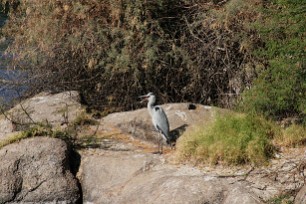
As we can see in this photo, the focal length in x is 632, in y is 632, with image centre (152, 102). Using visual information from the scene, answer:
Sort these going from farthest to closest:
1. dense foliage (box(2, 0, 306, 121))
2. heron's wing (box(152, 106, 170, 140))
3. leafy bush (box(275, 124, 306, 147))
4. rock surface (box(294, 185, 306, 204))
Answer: dense foliage (box(2, 0, 306, 121)) → heron's wing (box(152, 106, 170, 140)) → leafy bush (box(275, 124, 306, 147)) → rock surface (box(294, 185, 306, 204))

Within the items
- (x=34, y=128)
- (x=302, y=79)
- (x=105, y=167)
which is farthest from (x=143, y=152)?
(x=302, y=79)

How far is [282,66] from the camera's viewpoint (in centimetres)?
749

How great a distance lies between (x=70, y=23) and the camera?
9.38 meters

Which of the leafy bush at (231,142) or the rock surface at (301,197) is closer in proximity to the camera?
the rock surface at (301,197)

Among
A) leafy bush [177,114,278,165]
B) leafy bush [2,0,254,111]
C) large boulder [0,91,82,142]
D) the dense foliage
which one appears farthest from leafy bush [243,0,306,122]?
large boulder [0,91,82,142]

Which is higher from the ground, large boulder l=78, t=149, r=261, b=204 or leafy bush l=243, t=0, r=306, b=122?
leafy bush l=243, t=0, r=306, b=122

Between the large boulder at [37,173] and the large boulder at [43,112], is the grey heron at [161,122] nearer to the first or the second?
the large boulder at [37,173]

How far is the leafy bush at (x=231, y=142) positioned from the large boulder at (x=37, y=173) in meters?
1.39

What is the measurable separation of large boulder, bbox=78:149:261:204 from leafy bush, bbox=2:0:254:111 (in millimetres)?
1619

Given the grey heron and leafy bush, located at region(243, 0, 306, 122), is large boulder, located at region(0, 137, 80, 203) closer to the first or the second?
the grey heron

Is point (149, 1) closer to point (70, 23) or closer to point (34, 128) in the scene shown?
point (70, 23)

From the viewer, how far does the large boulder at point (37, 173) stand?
24.2 feet

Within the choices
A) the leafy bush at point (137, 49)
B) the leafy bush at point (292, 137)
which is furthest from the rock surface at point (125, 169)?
the leafy bush at point (137, 49)

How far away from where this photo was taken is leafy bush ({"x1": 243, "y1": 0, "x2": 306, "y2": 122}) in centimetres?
738
